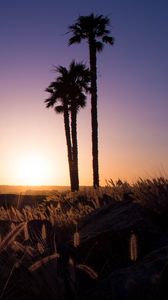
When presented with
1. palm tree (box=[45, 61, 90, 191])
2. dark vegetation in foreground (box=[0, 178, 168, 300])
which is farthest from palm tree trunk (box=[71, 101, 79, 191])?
dark vegetation in foreground (box=[0, 178, 168, 300])

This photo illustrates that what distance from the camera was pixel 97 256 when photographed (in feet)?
15.4

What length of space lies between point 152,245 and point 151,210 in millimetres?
1187

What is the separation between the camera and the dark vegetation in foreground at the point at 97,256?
3.05 meters

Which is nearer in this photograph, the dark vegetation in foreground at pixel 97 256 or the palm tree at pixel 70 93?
the dark vegetation in foreground at pixel 97 256

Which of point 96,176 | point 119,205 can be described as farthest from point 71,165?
point 119,205

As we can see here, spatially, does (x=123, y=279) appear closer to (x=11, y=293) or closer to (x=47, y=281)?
(x=47, y=281)

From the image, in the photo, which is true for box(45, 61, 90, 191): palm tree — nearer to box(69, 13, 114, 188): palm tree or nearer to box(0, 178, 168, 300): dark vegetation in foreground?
box(69, 13, 114, 188): palm tree

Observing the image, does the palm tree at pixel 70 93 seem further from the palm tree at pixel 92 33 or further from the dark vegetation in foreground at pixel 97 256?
the dark vegetation in foreground at pixel 97 256

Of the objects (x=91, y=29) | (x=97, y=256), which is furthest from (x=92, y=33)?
(x=97, y=256)

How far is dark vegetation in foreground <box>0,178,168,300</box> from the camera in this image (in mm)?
3049

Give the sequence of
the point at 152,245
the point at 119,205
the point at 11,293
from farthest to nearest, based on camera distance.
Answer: the point at 119,205, the point at 152,245, the point at 11,293

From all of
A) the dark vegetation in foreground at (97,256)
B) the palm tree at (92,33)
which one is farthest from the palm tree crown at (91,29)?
the dark vegetation in foreground at (97,256)

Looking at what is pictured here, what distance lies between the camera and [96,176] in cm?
3172

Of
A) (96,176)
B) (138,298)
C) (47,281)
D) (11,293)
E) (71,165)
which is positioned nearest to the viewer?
(138,298)
